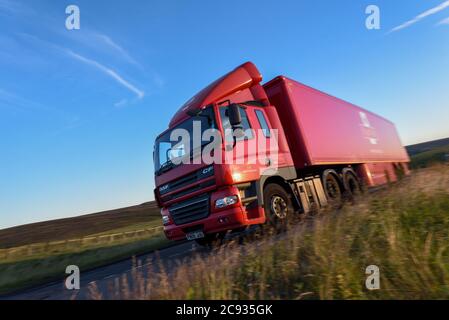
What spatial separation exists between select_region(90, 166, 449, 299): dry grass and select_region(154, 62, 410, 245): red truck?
151 cm

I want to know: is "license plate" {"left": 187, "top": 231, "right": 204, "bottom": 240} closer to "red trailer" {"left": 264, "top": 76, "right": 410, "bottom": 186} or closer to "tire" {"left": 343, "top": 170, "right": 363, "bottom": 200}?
"red trailer" {"left": 264, "top": 76, "right": 410, "bottom": 186}

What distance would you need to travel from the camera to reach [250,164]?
7.45 metres

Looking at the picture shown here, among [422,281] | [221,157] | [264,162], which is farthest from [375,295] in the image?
[264,162]

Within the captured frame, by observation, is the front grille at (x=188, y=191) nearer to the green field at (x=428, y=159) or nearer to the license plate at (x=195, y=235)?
the license plate at (x=195, y=235)

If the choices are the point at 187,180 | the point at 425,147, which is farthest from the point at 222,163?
the point at 425,147

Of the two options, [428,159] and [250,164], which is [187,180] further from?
[428,159]

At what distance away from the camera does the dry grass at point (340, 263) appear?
3.82m

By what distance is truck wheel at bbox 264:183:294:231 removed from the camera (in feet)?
24.6

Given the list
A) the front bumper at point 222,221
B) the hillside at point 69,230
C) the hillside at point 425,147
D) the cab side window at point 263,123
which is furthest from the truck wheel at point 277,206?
the hillside at point 425,147

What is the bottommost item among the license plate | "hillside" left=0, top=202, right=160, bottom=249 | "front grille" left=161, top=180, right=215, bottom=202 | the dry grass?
the dry grass

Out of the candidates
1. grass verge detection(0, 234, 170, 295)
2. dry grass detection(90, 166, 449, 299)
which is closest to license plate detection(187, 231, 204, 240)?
dry grass detection(90, 166, 449, 299)

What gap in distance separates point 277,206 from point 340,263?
12.3 feet

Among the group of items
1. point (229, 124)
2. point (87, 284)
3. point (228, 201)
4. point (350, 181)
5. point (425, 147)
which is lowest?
point (87, 284)

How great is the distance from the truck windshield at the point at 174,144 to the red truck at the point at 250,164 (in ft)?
0.08
